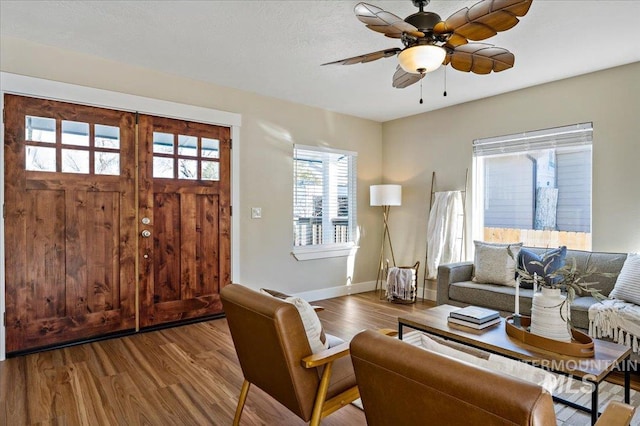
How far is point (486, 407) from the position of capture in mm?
870

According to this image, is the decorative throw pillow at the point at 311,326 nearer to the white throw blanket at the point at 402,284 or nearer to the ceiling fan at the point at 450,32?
the ceiling fan at the point at 450,32

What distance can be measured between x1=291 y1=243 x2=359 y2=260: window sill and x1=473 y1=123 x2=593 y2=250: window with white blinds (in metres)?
1.70

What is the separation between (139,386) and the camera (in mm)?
2547

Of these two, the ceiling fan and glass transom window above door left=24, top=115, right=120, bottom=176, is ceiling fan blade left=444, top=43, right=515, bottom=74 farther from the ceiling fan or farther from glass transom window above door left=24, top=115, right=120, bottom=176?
glass transom window above door left=24, top=115, right=120, bottom=176

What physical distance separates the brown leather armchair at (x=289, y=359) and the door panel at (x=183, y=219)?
7.27 ft

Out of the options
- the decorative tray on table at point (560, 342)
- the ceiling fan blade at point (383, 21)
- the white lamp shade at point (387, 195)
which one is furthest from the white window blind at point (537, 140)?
the ceiling fan blade at point (383, 21)

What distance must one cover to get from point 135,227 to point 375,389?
317 centimetres

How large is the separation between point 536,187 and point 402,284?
1.93m

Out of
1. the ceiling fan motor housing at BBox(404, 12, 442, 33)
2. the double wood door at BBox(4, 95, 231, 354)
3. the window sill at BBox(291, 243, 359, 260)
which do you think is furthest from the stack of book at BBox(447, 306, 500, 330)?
the double wood door at BBox(4, 95, 231, 354)

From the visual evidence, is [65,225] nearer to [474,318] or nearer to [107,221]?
[107,221]

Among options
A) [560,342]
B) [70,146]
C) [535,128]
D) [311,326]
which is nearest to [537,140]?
[535,128]

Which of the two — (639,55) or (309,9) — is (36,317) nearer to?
(309,9)

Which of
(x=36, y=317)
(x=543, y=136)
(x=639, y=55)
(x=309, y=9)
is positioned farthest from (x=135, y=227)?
(x=639, y=55)

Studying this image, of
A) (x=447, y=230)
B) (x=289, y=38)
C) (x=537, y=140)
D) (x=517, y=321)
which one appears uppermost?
(x=289, y=38)
